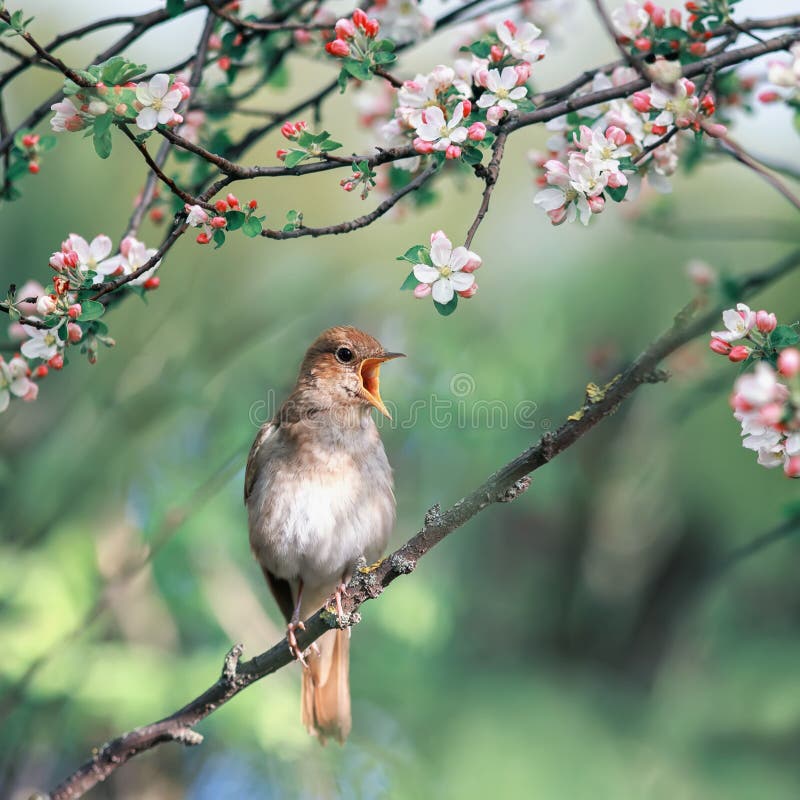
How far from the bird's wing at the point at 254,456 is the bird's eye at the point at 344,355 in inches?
17.7

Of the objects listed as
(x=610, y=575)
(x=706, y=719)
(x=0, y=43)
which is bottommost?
(x=706, y=719)

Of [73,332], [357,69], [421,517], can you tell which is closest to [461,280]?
[357,69]

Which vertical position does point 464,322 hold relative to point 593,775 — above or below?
above

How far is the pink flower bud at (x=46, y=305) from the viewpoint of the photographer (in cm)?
231

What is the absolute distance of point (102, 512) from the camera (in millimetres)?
6184

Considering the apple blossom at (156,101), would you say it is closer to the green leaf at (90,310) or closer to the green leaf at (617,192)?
the green leaf at (90,310)

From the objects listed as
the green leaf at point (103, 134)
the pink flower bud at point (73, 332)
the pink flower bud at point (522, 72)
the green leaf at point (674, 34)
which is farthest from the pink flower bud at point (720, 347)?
the pink flower bud at point (73, 332)

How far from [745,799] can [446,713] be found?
98.3 inches

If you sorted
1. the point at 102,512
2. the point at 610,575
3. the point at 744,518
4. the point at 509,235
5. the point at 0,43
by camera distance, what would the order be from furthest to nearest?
the point at 610,575, the point at 509,235, the point at 744,518, the point at 102,512, the point at 0,43

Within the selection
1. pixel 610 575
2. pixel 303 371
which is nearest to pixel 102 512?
pixel 303 371

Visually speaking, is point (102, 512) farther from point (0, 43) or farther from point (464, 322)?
point (0, 43)

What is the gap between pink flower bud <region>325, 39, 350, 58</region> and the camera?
94.3 inches

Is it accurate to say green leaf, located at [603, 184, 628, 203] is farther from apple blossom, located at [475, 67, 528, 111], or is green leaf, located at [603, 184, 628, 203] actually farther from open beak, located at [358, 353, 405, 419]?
open beak, located at [358, 353, 405, 419]

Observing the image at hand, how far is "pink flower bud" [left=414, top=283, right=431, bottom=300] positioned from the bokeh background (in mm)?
1542
